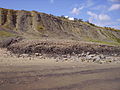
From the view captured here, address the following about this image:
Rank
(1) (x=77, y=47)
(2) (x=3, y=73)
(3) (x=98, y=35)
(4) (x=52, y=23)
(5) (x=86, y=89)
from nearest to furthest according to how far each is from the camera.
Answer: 1. (5) (x=86, y=89)
2. (2) (x=3, y=73)
3. (1) (x=77, y=47)
4. (4) (x=52, y=23)
5. (3) (x=98, y=35)

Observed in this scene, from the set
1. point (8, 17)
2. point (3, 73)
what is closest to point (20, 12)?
point (8, 17)

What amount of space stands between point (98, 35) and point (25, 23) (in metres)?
27.7

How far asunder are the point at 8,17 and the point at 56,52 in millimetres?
34359

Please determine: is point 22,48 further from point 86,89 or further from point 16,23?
point 16,23

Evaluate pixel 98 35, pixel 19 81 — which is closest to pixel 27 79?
pixel 19 81

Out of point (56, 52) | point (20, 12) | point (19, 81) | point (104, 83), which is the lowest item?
point (104, 83)

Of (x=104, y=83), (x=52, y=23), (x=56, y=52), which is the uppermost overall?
(x=52, y=23)

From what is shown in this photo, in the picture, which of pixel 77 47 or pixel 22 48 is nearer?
pixel 22 48

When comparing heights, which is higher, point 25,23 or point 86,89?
point 25,23

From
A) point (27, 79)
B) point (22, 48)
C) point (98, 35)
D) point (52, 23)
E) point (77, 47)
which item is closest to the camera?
point (27, 79)

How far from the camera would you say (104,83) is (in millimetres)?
6371

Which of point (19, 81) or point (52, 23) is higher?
point (52, 23)

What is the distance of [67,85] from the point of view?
5707mm

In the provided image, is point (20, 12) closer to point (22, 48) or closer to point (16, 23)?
point (16, 23)
